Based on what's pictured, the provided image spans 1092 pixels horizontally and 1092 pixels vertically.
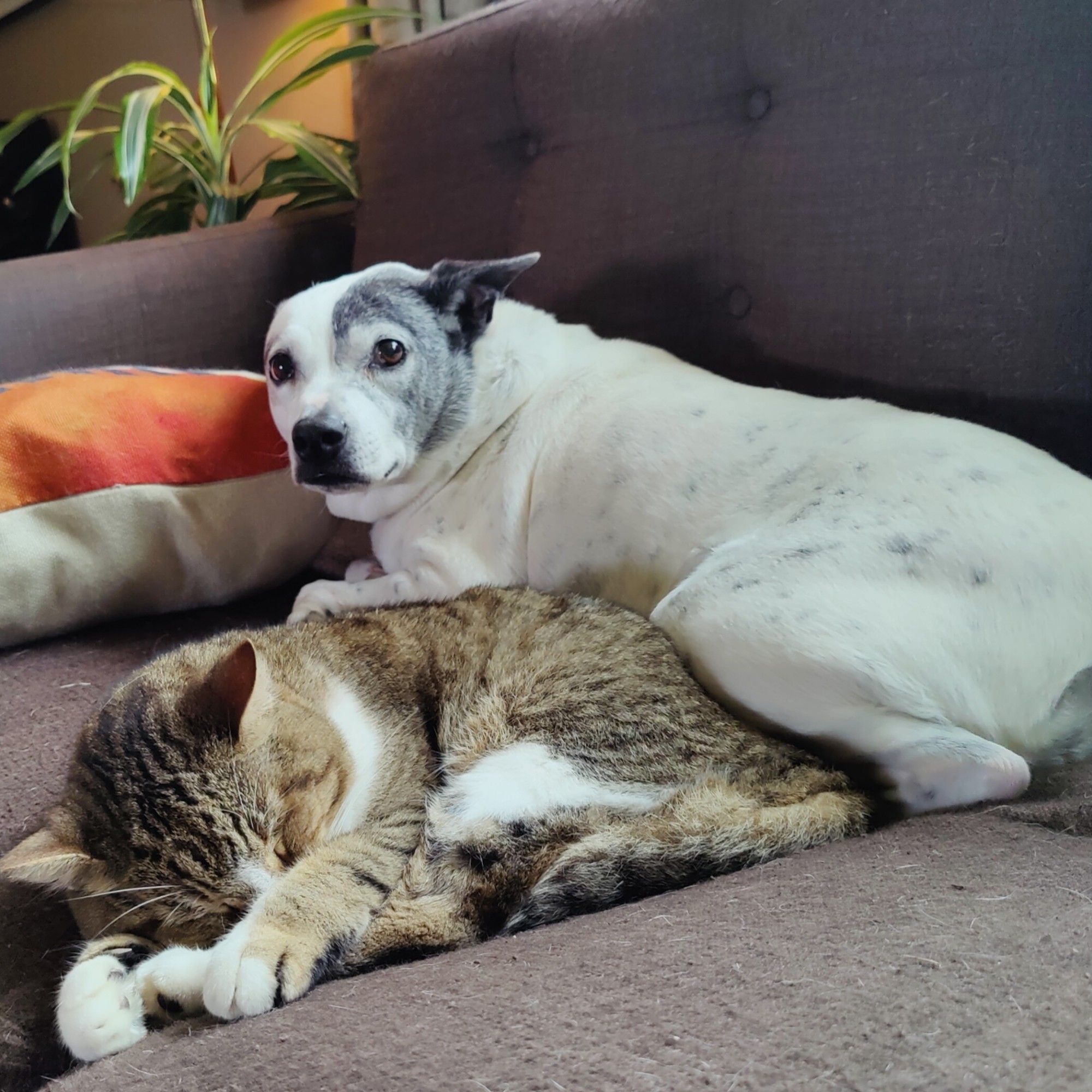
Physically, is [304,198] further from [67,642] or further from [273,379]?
[67,642]

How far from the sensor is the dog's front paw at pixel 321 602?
1557 millimetres

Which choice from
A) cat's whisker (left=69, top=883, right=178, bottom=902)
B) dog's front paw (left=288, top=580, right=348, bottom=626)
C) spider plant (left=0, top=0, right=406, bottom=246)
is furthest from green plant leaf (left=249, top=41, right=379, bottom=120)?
cat's whisker (left=69, top=883, right=178, bottom=902)

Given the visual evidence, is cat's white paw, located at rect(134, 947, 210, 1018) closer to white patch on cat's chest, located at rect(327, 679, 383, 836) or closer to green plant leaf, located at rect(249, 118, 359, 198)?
white patch on cat's chest, located at rect(327, 679, 383, 836)

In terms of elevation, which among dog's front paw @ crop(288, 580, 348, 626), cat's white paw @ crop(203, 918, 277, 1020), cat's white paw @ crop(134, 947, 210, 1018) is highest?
dog's front paw @ crop(288, 580, 348, 626)

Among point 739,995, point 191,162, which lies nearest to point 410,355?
point 739,995

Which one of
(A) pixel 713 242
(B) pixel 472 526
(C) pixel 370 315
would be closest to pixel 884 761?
(B) pixel 472 526

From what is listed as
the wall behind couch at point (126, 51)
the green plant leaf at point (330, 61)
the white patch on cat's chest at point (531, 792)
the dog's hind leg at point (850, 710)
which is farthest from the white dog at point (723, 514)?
the wall behind couch at point (126, 51)

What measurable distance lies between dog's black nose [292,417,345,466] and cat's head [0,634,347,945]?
0.52 meters

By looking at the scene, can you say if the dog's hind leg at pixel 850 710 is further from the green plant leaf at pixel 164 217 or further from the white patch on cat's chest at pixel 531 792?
the green plant leaf at pixel 164 217

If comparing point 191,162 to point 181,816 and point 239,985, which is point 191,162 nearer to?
point 181,816

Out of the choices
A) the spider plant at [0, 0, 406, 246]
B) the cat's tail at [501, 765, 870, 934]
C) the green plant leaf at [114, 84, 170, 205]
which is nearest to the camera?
the cat's tail at [501, 765, 870, 934]

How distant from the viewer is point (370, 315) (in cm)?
158

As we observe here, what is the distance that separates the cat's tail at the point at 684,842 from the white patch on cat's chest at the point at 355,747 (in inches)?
9.8

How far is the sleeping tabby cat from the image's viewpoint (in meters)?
0.90
